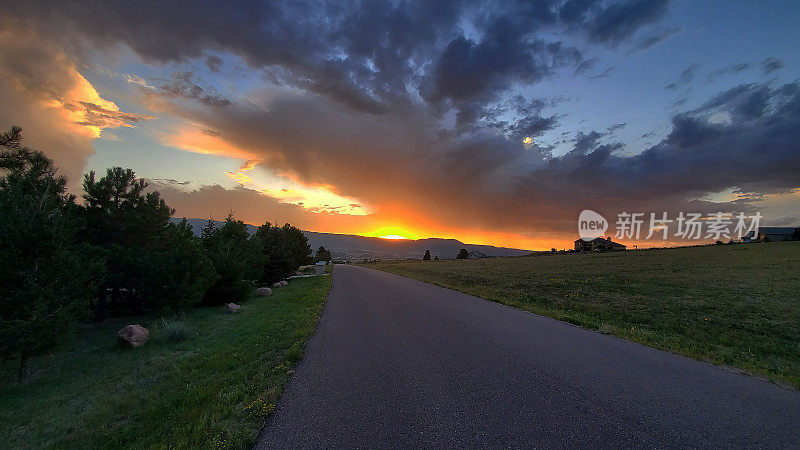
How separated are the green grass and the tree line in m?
1.80

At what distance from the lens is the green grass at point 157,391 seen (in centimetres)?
491

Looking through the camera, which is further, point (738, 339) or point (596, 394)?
point (738, 339)

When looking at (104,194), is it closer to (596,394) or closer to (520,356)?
(520,356)

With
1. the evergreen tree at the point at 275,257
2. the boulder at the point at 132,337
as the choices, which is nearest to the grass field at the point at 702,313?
the boulder at the point at 132,337

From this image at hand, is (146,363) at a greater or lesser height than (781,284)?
lesser

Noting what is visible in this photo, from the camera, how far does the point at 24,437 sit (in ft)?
20.8

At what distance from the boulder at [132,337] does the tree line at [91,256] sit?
1816 millimetres

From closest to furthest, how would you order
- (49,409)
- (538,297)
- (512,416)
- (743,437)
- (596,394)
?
1. (743,437)
2. (512,416)
3. (596,394)
4. (49,409)
5. (538,297)

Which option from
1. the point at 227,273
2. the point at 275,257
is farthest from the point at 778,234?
the point at 227,273

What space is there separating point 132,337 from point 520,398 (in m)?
15.9

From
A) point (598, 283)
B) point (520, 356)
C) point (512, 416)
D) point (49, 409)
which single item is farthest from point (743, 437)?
point (598, 283)

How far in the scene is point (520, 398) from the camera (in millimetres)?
4863

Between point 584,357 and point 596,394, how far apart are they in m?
2.16

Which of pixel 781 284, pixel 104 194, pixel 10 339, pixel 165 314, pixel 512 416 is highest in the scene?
pixel 104 194
